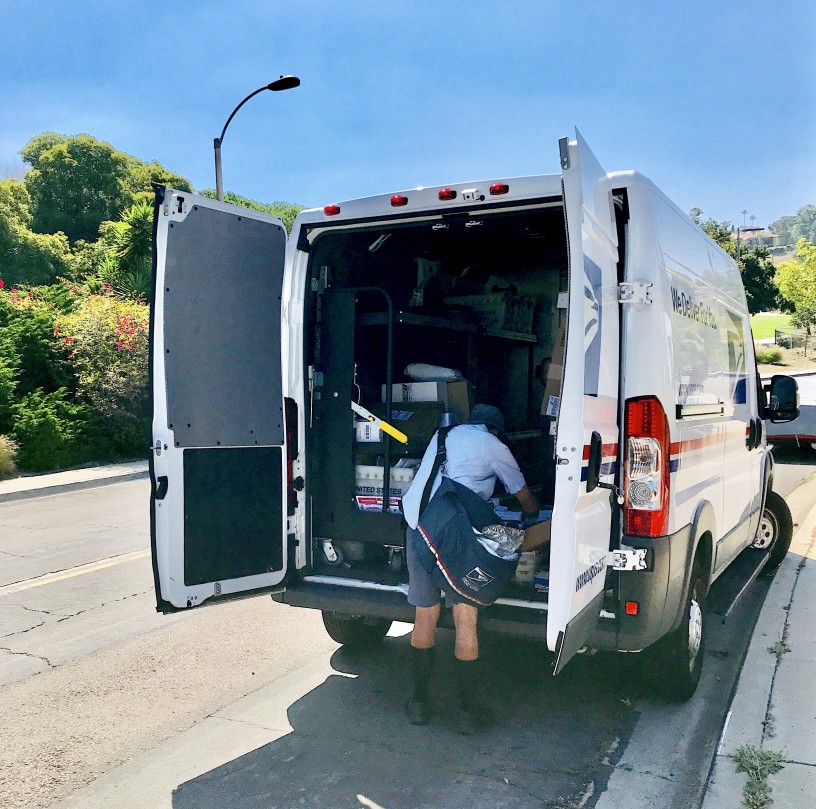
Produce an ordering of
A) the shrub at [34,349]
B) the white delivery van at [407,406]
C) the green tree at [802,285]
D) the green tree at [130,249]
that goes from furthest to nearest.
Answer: the green tree at [802,285] → the green tree at [130,249] → the shrub at [34,349] → the white delivery van at [407,406]

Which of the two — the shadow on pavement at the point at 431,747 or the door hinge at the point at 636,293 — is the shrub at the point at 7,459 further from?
the door hinge at the point at 636,293

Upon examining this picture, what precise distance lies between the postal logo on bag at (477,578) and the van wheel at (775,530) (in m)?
4.21

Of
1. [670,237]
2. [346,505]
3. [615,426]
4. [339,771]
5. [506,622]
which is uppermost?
[670,237]

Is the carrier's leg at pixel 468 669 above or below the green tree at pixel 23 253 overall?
below

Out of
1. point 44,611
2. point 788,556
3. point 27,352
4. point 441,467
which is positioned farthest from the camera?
point 27,352

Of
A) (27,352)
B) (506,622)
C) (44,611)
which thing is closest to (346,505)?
(506,622)

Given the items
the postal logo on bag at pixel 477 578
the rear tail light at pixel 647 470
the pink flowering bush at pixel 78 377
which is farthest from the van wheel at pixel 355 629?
the pink flowering bush at pixel 78 377

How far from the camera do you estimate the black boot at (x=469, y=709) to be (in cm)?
405

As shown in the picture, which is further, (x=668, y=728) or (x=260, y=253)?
(x=260, y=253)

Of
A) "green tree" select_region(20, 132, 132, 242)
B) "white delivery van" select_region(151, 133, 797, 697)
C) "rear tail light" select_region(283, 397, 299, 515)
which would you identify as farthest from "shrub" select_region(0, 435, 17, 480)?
"green tree" select_region(20, 132, 132, 242)

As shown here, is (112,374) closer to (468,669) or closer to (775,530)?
(775,530)

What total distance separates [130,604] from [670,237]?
484 centimetres

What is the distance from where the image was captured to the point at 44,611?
629 centimetres

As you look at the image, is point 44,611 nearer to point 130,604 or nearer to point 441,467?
point 130,604
